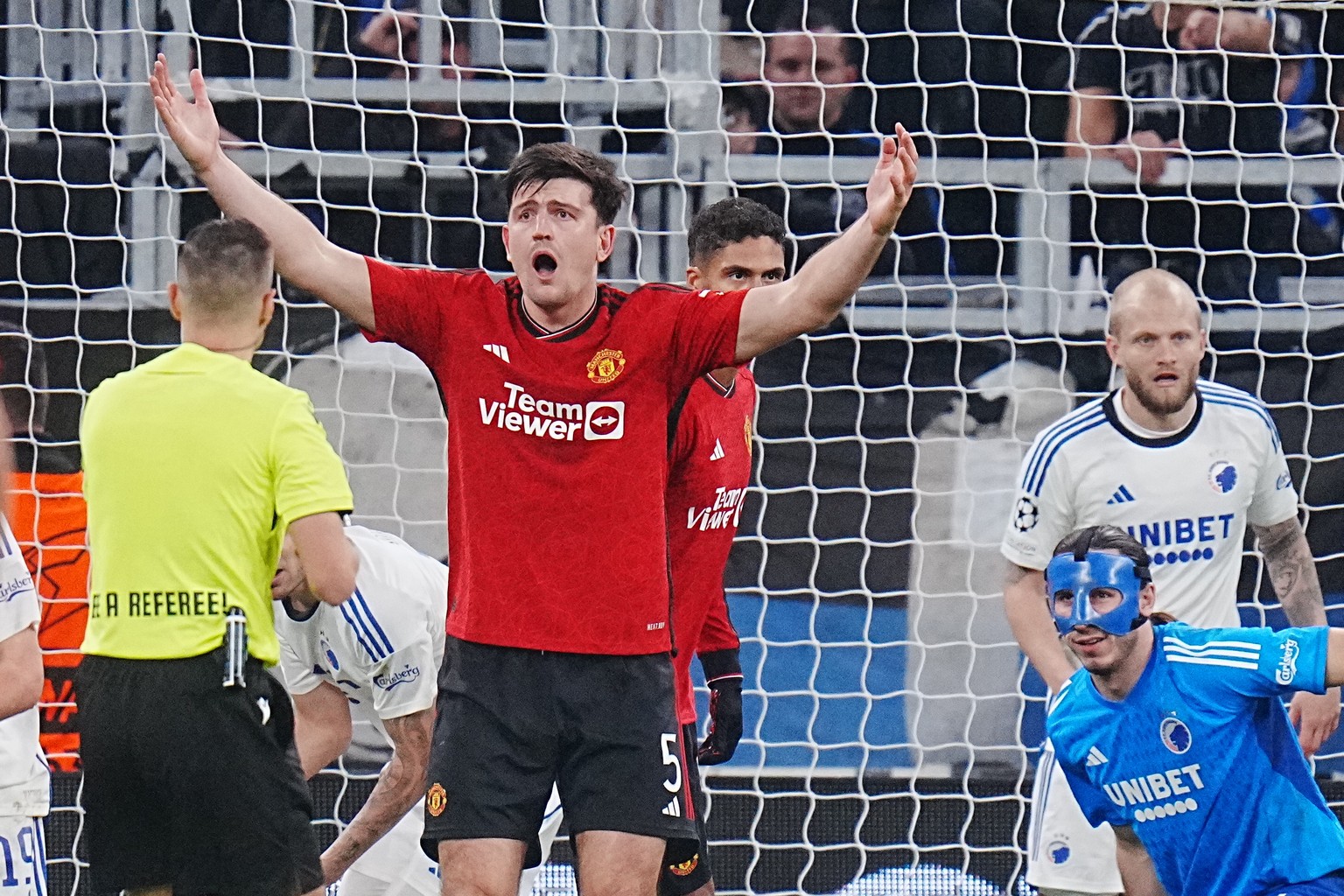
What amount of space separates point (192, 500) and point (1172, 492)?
234cm

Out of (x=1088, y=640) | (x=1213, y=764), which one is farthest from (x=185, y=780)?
(x=1213, y=764)

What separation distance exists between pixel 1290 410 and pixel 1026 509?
2.22 meters

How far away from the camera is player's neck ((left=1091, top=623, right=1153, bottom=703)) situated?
3.69 meters

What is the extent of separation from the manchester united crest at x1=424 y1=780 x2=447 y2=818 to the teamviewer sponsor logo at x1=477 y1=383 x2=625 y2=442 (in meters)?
0.67

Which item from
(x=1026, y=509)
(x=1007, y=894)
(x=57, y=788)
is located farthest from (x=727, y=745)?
(x=57, y=788)

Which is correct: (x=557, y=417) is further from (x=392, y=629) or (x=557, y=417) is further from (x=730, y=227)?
(x=392, y=629)

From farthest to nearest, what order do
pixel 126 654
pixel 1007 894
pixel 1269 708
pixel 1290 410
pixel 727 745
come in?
pixel 1290 410 < pixel 1007 894 < pixel 727 745 < pixel 1269 708 < pixel 126 654

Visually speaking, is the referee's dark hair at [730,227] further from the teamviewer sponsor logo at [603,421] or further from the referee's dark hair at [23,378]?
the referee's dark hair at [23,378]

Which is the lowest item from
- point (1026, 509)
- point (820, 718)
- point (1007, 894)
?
point (1007, 894)

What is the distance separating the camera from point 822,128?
6.36m

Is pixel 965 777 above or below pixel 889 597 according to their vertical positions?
below

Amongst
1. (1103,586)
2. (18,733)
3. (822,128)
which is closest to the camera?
(18,733)

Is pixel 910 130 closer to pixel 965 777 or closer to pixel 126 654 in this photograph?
pixel 965 777

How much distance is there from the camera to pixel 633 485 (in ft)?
10.9
